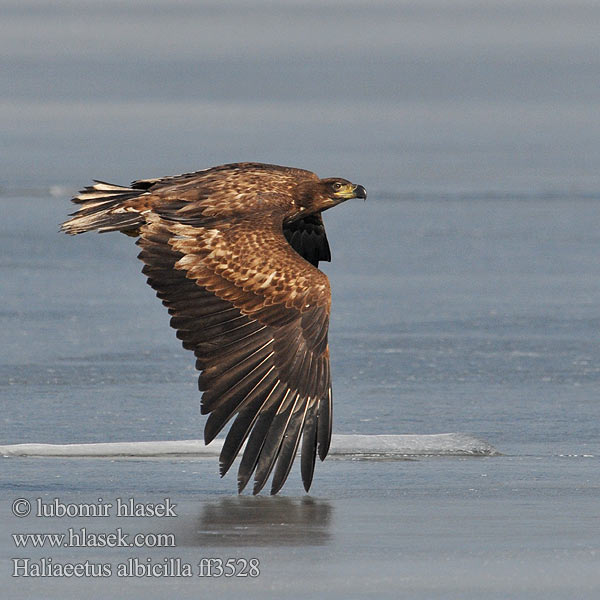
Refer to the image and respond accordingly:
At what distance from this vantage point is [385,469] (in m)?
6.34

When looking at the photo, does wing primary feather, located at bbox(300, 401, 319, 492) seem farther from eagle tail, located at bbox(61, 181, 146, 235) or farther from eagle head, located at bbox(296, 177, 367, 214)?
eagle head, located at bbox(296, 177, 367, 214)

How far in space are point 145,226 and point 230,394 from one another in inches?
47.4

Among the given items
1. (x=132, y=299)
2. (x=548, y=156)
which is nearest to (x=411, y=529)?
(x=132, y=299)

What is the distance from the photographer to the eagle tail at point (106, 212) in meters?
7.17

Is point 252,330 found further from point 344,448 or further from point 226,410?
point 344,448

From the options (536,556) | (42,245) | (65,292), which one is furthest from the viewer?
(42,245)

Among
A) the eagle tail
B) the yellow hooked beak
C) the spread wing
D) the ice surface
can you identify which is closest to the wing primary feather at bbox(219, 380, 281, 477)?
the spread wing

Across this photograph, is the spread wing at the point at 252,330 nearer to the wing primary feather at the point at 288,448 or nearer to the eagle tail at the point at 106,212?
the wing primary feather at the point at 288,448

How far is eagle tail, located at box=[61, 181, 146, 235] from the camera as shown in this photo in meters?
7.17

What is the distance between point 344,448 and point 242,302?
30.5 inches

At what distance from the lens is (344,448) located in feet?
21.9

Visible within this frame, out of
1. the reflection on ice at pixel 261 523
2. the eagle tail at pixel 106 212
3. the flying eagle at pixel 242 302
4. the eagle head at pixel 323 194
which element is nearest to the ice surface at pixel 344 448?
the flying eagle at pixel 242 302

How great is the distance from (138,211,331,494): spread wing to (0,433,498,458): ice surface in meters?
0.54

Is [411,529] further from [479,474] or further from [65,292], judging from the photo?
[65,292]
